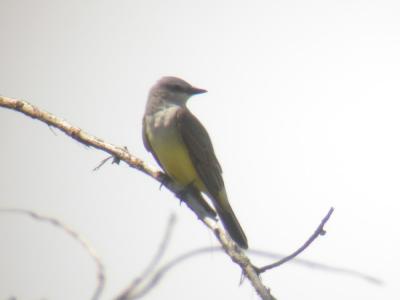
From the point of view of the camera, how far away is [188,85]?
29.6ft

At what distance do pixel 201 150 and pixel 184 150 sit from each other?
0.71ft

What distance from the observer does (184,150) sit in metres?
7.95

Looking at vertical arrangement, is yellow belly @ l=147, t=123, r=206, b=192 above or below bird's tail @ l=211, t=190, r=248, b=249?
above

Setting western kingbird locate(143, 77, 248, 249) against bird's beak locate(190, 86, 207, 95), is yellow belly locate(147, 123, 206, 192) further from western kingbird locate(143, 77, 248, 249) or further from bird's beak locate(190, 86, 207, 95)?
bird's beak locate(190, 86, 207, 95)

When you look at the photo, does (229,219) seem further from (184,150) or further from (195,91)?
(195,91)

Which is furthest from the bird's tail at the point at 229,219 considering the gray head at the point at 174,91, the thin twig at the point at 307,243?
the thin twig at the point at 307,243

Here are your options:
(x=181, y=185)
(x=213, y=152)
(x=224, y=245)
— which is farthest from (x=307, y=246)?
(x=213, y=152)

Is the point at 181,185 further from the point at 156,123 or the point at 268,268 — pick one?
the point at 268,268

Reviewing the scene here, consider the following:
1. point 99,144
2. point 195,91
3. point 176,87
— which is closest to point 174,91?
point 176,87

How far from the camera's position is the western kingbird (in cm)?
761

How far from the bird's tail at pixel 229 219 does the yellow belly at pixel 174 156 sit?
0.86 ft

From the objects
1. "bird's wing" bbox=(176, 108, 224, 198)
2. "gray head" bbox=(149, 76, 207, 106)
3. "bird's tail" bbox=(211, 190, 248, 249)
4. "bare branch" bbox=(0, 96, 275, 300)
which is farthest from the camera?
"gray head" bbox=(149, 76, 207, 106)

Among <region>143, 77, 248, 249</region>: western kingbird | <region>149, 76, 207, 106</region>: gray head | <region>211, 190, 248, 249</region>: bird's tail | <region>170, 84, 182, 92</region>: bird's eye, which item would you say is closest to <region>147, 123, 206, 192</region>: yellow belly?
<region>143, 77, 248, 249</region>: western kingbird

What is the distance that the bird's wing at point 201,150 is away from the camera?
7.72 meters
